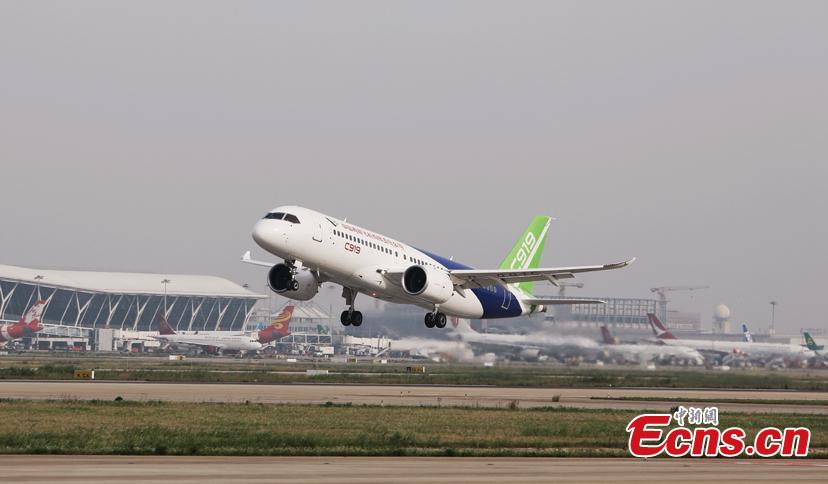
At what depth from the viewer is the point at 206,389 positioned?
6606cm

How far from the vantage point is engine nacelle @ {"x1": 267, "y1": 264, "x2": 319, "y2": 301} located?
56875 millimetres

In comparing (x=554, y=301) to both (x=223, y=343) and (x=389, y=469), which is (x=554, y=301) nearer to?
(x=389, y=469)

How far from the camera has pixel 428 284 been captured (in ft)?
193

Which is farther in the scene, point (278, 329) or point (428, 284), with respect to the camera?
point (278, 329)

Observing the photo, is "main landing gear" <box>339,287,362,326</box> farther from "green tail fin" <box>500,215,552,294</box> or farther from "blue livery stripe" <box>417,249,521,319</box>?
"green tail fin" <box>500,215,552,294</box>

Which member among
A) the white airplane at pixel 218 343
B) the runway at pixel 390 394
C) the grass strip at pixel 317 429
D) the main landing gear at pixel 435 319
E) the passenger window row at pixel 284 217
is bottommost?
the grass strip at pixel 317 429

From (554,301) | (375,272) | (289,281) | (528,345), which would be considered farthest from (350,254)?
(528,345)

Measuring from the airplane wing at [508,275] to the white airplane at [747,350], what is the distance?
52469 mm

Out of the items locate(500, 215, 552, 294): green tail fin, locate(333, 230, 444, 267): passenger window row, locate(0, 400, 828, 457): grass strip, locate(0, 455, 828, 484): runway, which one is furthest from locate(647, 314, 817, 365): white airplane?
locate(0, 455, 828, 484): runway

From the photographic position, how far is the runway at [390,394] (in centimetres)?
5747

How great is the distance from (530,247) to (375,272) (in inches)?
856

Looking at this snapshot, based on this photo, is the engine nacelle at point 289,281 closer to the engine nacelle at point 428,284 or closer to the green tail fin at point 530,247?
the engine nacelle at point 428,284

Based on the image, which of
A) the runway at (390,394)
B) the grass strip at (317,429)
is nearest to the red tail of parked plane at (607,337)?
the runway at (390,394)

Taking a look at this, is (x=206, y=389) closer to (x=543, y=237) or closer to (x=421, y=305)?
(x=421, y=305)
